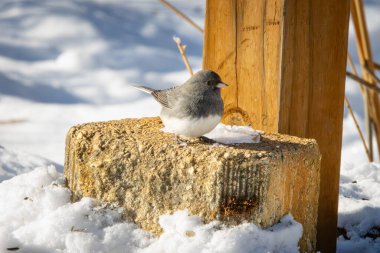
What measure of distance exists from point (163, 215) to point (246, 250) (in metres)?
0.36

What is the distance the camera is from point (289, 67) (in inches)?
99.7

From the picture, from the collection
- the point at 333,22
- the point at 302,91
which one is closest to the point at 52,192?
the point at 302,91

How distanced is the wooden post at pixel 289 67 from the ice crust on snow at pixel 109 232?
2.07 ft

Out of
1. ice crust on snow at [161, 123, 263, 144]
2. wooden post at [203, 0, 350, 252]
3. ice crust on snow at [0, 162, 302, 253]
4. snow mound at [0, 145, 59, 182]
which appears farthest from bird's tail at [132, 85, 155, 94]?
snow mound at [0, 145, 59, 182]

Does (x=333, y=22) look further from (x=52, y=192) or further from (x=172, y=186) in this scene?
(x=52, y=192)

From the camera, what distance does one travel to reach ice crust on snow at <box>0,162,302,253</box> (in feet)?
6.50

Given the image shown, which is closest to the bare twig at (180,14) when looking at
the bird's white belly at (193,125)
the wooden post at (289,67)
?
the wooden post at (289,67)

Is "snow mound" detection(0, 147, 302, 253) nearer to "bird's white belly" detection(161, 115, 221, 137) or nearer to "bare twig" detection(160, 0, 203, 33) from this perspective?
"bird's white belly" detection(161, 115, 221, 137)

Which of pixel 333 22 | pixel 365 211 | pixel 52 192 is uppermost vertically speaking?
pixel 333 22

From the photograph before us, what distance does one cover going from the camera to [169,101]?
89.9 inches

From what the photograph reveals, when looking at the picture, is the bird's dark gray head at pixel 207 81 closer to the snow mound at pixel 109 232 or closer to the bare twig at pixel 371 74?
the snow mound at pixel 109 232

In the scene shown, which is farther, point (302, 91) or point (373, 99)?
point (373, 99)

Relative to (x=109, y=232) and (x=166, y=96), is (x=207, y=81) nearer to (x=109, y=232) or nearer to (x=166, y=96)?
(x=166, y=96)

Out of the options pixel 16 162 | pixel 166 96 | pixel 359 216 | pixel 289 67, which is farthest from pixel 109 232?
pixel 16 162
